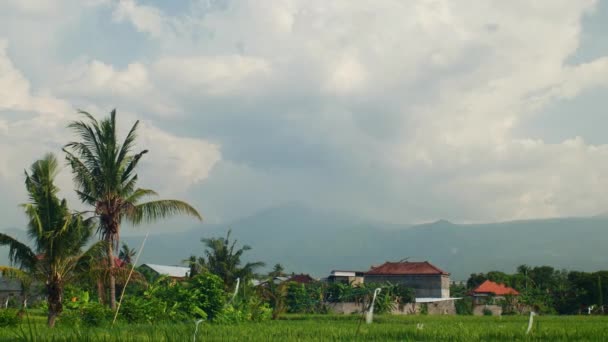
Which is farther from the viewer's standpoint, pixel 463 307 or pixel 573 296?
pixel 573 296

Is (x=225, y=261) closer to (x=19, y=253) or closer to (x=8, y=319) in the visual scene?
(x=19, y=253)

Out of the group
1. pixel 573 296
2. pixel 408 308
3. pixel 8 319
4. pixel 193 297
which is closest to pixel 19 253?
A: pixel 8 319

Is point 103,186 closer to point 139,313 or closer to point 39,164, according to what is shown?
point 39,164

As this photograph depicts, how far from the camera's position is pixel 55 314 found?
1784 centimetres

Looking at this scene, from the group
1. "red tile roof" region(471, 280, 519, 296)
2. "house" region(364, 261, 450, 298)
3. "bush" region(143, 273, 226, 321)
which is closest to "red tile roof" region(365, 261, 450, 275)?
"house" region(364, 261, 450, 298)

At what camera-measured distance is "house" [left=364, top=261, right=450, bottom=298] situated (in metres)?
67.3

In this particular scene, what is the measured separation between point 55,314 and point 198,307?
14.2 ft

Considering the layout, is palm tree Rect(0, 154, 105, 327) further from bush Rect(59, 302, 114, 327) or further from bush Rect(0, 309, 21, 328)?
bush Rect(0, 309, 21, 328)

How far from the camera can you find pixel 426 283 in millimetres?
68188

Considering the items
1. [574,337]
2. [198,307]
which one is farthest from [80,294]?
[574,337]

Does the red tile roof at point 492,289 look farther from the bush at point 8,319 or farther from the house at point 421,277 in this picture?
the bush at point 8,319

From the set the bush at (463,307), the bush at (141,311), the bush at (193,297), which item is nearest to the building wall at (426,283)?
the bush at (463,307)

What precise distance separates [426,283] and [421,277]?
820 millimetres

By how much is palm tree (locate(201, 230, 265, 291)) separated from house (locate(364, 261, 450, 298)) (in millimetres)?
29367
